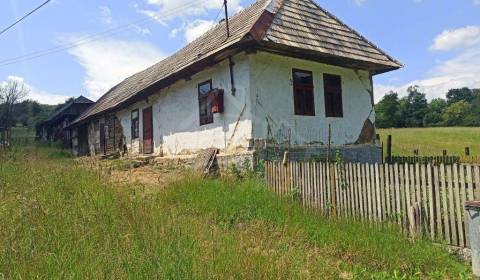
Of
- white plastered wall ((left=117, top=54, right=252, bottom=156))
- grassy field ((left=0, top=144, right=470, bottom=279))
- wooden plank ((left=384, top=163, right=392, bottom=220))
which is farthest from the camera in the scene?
white plastered wall ((left=117, top=54, right=252, bottom=156))

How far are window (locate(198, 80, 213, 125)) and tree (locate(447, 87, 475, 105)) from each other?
108419 mm

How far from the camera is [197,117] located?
42.4 feet

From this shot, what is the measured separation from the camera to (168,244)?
3838 millimetres

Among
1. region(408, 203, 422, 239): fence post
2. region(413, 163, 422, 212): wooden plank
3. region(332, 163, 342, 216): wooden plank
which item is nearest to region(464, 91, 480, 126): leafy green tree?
region(332, 163, 342, 216): wooden plank

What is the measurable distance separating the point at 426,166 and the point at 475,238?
1.46m

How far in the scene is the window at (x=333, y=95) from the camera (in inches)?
489

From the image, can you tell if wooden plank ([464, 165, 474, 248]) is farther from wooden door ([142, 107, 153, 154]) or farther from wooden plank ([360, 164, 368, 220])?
wooden door ([142, 107, 153, 154])

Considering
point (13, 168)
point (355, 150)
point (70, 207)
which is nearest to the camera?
point (70, 207)

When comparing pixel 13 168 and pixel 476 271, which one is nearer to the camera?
pixel 476 271

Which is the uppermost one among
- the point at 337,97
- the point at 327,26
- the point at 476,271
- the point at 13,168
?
the point at 327,26

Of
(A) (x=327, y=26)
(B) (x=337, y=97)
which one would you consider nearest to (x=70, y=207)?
(B) (x=337, y=97)

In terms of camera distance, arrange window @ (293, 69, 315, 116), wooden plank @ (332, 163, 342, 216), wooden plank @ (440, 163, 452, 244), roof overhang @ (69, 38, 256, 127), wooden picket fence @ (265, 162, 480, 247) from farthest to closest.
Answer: window @ (293, 69, 315, 116) → roof overhang @ (69, 38, 256, 127) → wooden plank @ (332, 163, 342, 216) → wooden plank @ (440, 163, 452, 244) → wooden picket fence @ (265, 162, 480, 247)

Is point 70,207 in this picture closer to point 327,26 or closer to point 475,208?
point 475,208

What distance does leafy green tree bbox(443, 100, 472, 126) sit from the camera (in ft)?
261
